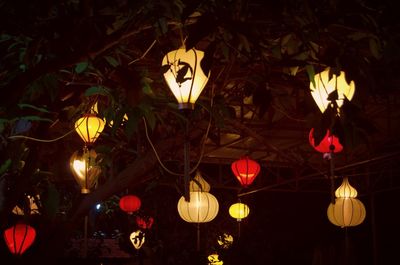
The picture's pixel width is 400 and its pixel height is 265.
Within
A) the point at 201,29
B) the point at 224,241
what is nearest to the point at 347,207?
the point at 224,241

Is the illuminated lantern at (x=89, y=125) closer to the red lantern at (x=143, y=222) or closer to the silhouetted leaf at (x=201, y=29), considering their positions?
the silhouetted leaf at (x=201, y=29)

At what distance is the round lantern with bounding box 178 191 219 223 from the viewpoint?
20.3 ft

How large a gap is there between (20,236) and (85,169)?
0.67 metres

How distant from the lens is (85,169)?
424 cm

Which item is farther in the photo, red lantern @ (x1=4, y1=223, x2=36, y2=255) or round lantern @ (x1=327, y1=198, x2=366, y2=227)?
round lantern @ (x1=327, y1=198, x2=366, y2=227)

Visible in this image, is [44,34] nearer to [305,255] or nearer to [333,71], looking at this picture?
[333,71]

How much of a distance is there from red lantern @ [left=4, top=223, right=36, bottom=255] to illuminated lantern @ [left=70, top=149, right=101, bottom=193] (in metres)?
0.48

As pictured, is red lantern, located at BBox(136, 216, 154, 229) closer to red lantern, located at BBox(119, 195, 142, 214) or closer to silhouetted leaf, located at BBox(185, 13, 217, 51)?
red lantern, located at BBox(119, 195, 142, 214)

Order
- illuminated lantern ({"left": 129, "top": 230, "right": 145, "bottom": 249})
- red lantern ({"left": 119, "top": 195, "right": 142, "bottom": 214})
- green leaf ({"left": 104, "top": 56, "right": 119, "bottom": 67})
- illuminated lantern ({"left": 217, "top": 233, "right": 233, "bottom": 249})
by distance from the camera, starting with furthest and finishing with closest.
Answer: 1. illuminated lantern ({"left": 217, "top": 233, "right": 233, "bottom": 249})
2. illuminated lantern ({"left": 129, "top": 230, "right": 145, "bottom": 249})
3. red lantern ({"left": 119, "top": 195, "right": 142, "bottom": 214})
4. green leaf ({"left": 104, "top": 56, "right": 119, "bottom": 67})

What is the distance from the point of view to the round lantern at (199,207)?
243 inches

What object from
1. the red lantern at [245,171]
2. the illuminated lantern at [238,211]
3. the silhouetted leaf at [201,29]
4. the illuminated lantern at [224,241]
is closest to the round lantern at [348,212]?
the red lantern at [245,171]

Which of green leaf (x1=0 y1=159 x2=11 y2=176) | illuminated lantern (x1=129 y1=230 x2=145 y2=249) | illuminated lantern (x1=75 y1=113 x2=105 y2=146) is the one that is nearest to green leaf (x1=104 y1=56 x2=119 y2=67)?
green leaf (x1=0 y1=159 x2=11 y2=176)

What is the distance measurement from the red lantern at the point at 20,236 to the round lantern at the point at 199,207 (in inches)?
86.0

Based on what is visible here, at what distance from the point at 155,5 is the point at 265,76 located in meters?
0.51
